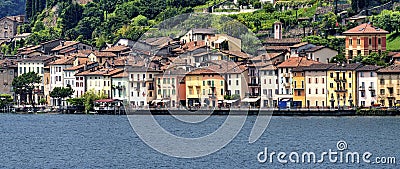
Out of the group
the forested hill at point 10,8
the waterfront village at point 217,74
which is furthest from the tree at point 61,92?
the forested hill at point 10,8

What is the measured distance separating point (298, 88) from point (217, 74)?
20.8ft

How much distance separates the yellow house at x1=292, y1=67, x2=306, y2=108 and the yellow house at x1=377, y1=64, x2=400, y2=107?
19.2 feet

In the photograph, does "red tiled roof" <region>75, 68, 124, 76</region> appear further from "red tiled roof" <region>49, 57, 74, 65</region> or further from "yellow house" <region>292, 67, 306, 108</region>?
"yellow house" <region>292, 67, 306, 108</region>

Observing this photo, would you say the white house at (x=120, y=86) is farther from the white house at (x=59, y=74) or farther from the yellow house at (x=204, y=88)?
the white house at (x=59, y=74)

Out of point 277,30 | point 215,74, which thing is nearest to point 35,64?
point 277,30

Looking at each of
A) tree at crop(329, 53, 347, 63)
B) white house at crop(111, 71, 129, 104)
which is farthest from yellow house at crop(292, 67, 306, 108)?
white house at crop(111, 71, 129, 104)

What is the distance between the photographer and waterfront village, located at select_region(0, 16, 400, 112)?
81.7 m

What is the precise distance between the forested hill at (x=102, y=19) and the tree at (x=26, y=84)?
44.4 feet

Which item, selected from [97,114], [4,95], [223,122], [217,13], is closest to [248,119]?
[223,122]

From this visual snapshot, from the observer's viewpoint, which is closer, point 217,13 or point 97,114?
point 97,114

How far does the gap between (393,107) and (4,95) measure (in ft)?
115

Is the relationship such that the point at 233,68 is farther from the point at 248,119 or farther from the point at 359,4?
the point at 359,4

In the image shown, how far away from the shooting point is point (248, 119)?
7900cm

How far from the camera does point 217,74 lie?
3447 inches
